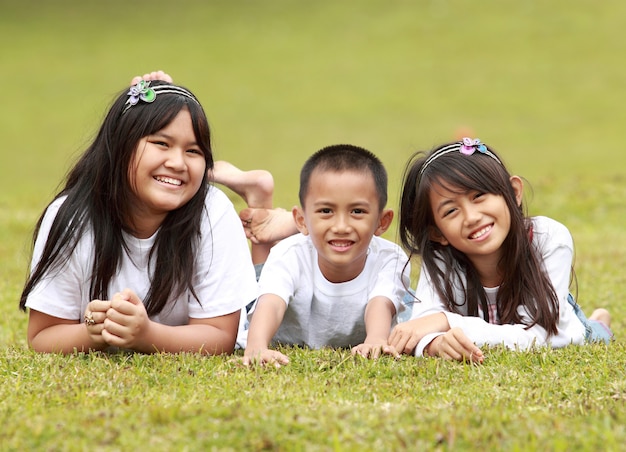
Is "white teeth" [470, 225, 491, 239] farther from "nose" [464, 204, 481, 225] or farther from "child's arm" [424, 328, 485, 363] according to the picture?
"child's arm" [424, 328, 485, 363]

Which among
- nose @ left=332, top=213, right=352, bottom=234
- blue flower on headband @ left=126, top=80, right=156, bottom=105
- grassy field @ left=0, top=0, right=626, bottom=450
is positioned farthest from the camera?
nose @ left=332, top=213, right=352, bottom=234

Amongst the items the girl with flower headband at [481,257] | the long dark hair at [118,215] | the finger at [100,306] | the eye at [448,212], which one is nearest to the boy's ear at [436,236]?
the girl with flower headband at [481,257]

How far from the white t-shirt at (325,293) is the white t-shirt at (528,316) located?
20cm

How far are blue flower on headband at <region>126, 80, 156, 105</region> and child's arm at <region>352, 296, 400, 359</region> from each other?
59.6 inches

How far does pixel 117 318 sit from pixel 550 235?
2.26 m

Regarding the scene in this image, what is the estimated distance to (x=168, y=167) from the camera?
4.49 meters

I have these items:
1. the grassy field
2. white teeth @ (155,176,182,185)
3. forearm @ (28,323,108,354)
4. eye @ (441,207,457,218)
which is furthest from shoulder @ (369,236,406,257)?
forearm @ (28,323,108,354)

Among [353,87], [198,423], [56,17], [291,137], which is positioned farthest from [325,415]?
[56,17]

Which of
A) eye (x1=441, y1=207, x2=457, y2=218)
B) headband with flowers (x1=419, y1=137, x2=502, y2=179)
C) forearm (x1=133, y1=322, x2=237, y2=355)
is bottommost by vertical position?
forearm (x1=133, y1=322, x2=237, y2=355)

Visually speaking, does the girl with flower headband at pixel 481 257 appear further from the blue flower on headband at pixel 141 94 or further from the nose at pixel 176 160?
the blue flower on headband at pixel 141 94

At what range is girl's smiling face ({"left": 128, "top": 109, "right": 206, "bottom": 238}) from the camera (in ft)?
14.7

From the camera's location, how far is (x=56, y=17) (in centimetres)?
3136

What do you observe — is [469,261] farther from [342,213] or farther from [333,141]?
[333,141]

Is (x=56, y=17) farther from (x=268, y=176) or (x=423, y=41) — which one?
(x=268, y=176)
